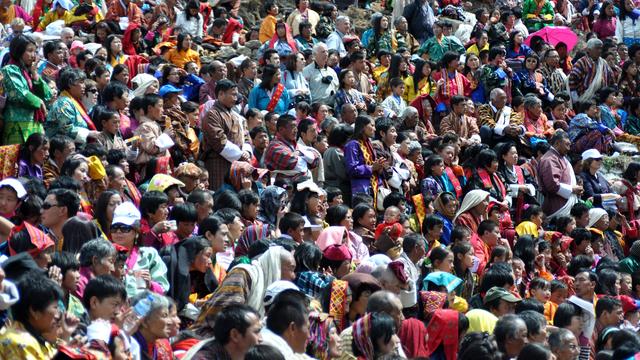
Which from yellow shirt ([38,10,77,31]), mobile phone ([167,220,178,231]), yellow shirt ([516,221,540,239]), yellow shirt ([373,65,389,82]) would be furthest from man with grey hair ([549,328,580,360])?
yellow shirt ([38,10,77,31])

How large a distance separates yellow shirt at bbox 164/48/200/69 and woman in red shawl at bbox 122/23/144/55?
1.40 ft

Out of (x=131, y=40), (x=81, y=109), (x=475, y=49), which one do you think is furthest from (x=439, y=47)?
(x=81, y=109)

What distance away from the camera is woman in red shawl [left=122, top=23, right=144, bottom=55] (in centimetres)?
1741

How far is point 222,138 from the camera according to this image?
44.6ft

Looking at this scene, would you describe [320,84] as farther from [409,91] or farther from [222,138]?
[222,138]

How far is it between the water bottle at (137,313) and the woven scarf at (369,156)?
6379 mm

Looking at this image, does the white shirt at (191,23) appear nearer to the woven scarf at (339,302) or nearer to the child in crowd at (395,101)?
the child in crowd at (395,101)

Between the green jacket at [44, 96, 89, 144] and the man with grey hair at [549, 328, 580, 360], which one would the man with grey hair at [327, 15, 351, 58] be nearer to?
the green jacket at [44, 96, 89, 144]

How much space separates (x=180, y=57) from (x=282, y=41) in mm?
1595

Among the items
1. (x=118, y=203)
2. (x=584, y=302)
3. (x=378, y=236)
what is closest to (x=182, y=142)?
(x=378, y=236)

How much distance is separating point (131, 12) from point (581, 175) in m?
6.40

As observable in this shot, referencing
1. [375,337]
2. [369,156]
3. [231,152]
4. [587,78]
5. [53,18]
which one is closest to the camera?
[375,337]

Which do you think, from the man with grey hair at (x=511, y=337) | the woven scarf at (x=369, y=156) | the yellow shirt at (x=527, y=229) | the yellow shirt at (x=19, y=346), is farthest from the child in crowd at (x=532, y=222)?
the yellow shirt at (x=19, y=346)

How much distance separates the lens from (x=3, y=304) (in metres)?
7.21
